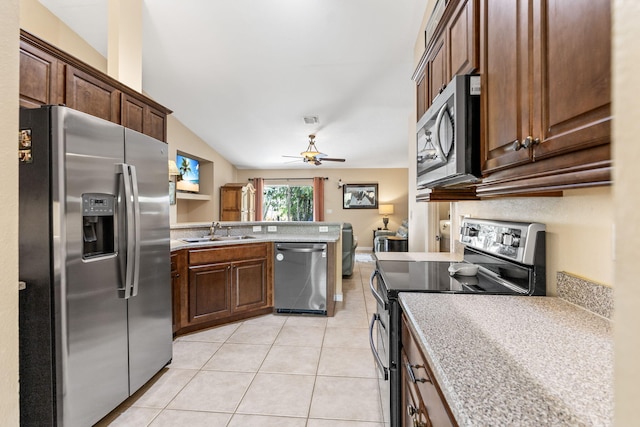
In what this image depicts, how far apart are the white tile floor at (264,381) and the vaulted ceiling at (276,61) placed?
306 cm

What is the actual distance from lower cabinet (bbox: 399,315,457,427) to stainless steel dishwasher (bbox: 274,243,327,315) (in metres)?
2.04

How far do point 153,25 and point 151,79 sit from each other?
1127mm

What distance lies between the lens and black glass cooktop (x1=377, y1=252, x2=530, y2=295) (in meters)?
1.21

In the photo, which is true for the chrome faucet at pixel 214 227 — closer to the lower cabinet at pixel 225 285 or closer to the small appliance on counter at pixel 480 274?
the lower cabinet at pixel 225 285

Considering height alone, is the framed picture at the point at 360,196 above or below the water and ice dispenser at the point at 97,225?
above

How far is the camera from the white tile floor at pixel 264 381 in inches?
66.1

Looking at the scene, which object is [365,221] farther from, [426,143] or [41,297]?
[41,297]

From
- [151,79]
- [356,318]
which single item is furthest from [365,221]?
[151,79]

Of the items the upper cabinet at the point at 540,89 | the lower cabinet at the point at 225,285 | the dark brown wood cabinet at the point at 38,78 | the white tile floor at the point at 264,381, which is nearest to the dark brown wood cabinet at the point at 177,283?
the lower cabinet at the point at 225,285

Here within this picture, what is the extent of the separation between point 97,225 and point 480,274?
2065 mm

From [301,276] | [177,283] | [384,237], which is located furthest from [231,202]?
[177,283]

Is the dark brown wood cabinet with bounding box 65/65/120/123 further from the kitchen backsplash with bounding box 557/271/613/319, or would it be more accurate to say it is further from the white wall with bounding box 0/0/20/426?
the kitchen backsplash with bounding box 557/271/613/319

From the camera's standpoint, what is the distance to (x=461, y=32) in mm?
1215

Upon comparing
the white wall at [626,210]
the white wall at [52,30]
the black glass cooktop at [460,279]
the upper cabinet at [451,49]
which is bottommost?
the black glass cooktop at [460,279]
